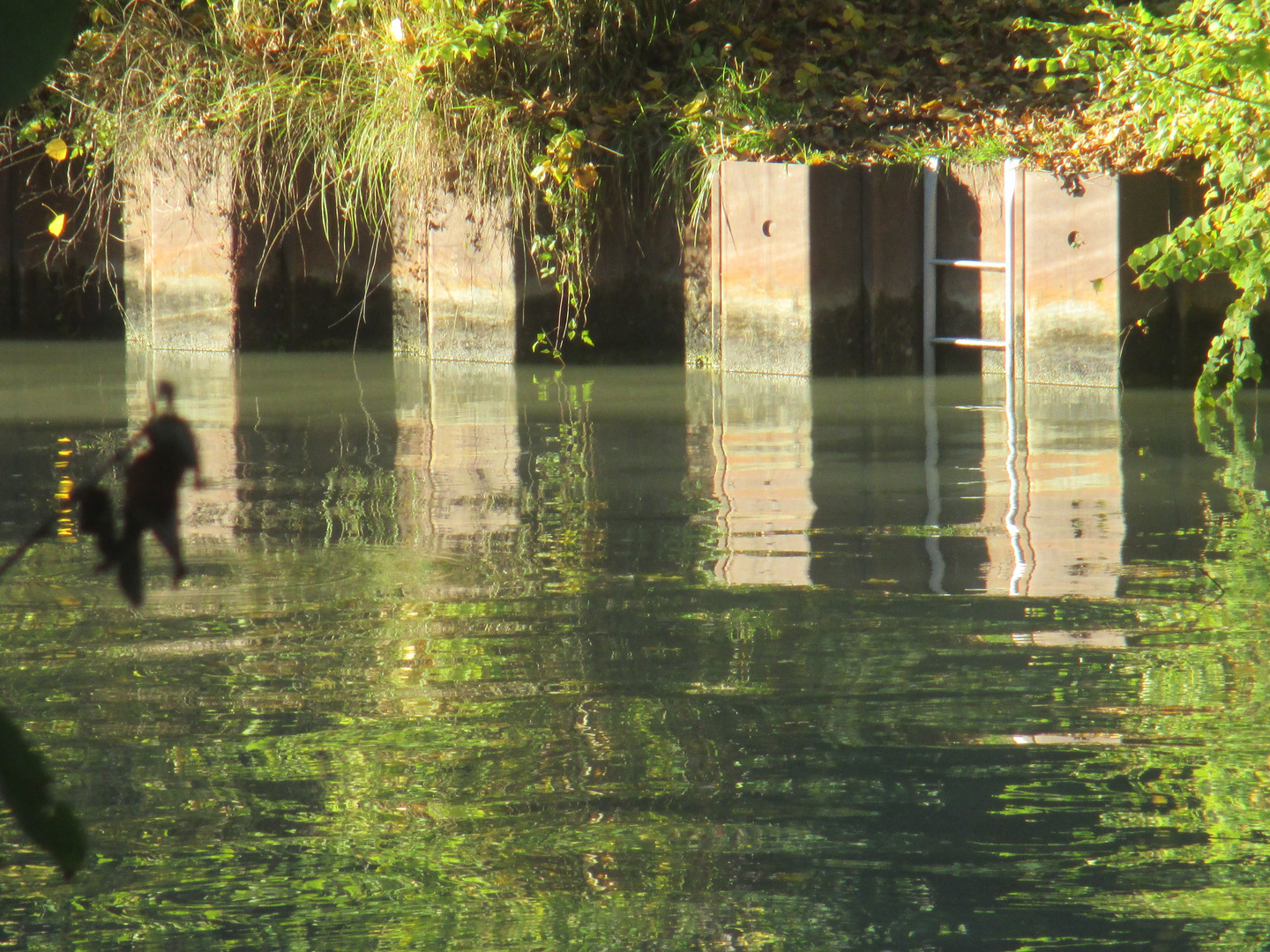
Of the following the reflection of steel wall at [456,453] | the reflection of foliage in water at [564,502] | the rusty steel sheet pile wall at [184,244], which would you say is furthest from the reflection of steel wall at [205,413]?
the reflection of foliage in water at [564,502]

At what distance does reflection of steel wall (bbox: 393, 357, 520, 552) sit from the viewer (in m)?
5.43

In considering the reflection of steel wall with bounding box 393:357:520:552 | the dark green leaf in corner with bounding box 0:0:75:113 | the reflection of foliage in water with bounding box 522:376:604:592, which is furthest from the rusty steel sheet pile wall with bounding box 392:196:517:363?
the dark green leaf in corner with bounding box 0:0:75:113

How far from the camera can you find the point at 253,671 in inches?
150

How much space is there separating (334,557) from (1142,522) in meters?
2.46

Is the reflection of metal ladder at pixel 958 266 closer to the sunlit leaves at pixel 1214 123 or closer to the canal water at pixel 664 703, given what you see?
the sunlit leaves at pixel 1214 123

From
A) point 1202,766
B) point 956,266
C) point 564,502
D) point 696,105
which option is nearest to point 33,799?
point 1202,766

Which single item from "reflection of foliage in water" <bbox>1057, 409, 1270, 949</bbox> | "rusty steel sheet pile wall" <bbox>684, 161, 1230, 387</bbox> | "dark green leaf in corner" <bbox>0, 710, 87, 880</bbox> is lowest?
"reflection of foliage in water" <bbox>1057, 409, 1270, 949</bbox>

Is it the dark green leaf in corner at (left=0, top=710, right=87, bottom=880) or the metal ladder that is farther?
the metal ladder

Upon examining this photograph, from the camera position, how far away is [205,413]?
812 cm

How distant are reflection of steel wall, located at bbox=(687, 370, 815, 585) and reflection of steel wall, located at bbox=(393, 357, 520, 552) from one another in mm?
730

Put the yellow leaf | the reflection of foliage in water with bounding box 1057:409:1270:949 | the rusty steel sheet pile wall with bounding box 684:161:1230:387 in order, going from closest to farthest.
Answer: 1. the reflection of foliage in water with bounding box 1057:409:1270:949
2. the rusty steel sheet pile wall with bounding box 684:161:1230:387
3. the yellow leaf

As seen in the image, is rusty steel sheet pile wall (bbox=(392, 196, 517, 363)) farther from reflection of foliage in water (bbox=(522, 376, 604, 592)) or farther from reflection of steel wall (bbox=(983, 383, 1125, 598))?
reflection of steel wall (bbox=(983, 383, 1125, 598))

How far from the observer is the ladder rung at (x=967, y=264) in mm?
8781

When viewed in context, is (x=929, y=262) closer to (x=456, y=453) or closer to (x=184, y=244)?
(x=456, y=453)
